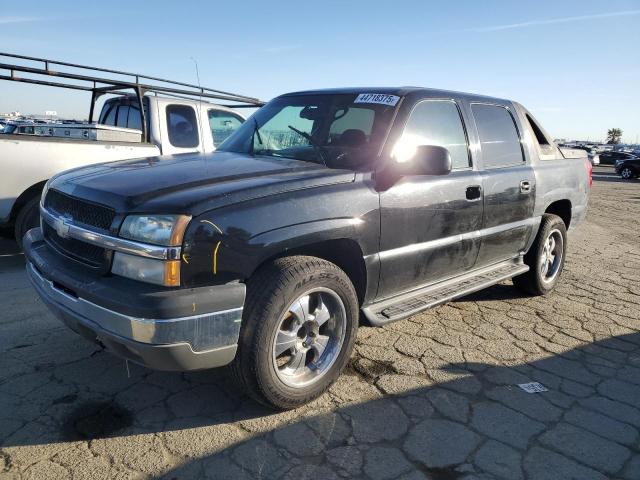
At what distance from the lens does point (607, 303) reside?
16.2 feet

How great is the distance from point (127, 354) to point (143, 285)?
347 mm

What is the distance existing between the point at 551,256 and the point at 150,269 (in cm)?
427

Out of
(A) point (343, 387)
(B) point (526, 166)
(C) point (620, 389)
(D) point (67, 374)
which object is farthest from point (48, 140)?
(C) point (620, 389)

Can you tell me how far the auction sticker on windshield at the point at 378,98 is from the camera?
3525mm

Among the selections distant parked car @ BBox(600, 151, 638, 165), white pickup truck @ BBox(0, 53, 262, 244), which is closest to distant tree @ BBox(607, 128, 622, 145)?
distant parked car @ BBox(600, 151, 638, 165)

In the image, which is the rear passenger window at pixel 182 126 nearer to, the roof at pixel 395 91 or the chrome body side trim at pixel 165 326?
the roof at pixel 395 91

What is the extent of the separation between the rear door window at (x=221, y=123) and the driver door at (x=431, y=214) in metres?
4.02

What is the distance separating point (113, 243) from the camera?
242 centimetres

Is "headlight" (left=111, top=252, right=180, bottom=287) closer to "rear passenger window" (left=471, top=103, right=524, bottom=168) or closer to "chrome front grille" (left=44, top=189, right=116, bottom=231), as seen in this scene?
"chrome front grille" (left=44, top=189, right=116, bottom=231)

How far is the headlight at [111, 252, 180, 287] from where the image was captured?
2.31 meters

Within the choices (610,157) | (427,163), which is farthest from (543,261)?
(610,157)

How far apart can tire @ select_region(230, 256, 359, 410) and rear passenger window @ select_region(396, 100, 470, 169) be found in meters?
1.15

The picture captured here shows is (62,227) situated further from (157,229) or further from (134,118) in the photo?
(134,118)

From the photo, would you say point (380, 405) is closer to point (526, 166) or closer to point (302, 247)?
point (302, 247)
